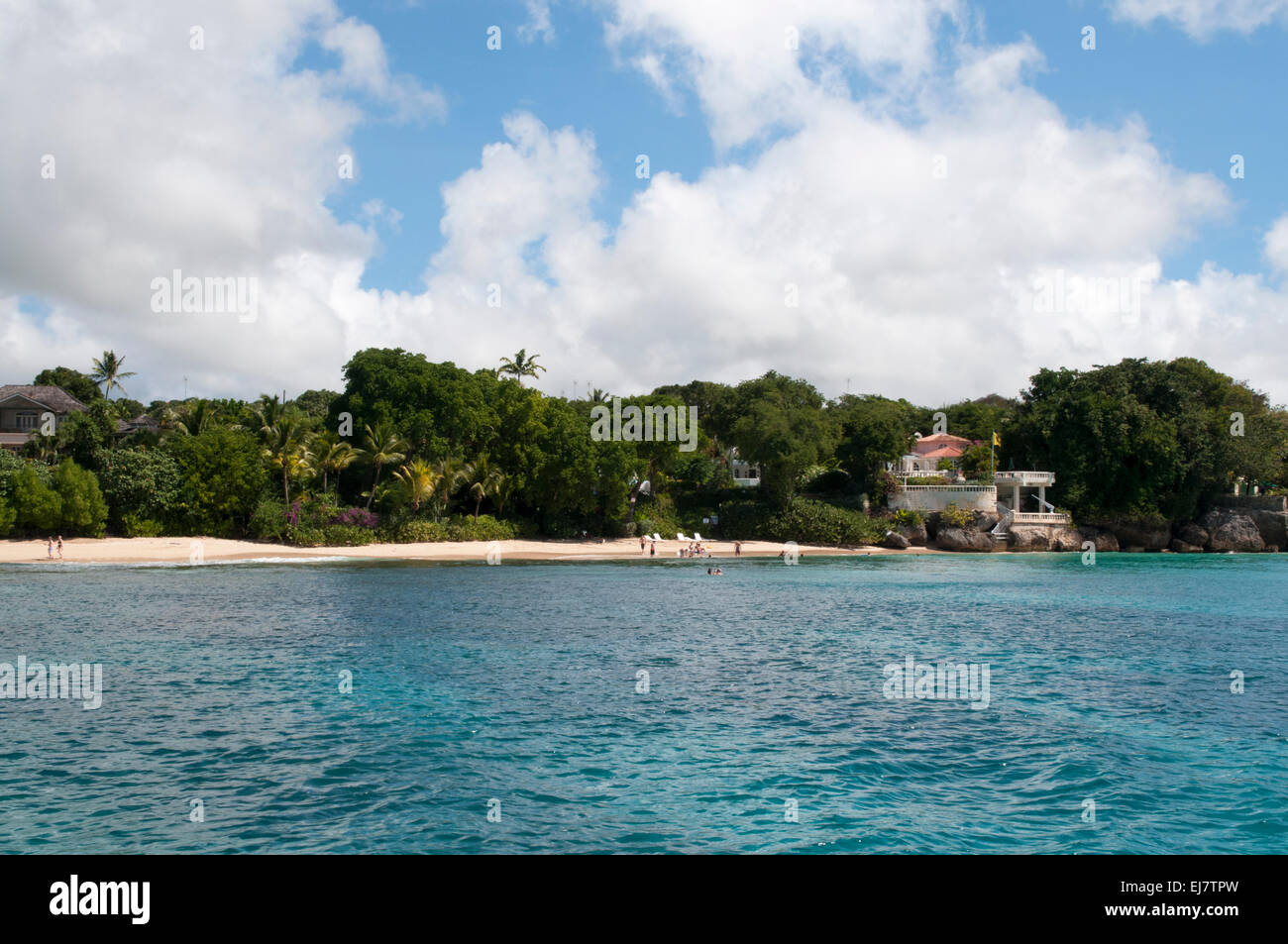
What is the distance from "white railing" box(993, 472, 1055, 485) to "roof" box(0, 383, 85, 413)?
233 feet

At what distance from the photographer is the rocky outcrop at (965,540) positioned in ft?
211

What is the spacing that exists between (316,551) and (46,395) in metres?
36.4

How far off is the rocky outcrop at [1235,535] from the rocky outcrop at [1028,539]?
14.6 metres

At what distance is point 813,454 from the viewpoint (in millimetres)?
63750

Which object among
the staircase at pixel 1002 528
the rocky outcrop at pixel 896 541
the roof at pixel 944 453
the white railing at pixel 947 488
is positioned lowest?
the rocky outcrop at pixel 896 541

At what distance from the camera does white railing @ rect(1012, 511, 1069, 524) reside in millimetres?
65812

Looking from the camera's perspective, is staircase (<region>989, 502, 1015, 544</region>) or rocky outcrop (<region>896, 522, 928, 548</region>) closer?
staircase (<region>989, 502, 1015, 544</region>)

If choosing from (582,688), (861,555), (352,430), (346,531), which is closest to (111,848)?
(582,688)

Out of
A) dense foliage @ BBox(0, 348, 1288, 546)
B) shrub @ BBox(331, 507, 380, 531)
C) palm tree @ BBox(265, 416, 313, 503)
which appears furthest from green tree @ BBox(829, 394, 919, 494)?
palm tree @ BBox(265, 416, 313, 503)

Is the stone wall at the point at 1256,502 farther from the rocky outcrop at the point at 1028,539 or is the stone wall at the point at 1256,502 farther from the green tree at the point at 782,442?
the green tree at the point at 782,442

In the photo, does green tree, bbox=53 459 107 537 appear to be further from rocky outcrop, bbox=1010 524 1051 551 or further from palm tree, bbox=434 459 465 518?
rocky outcrop, bbox=1010 524 1051 551

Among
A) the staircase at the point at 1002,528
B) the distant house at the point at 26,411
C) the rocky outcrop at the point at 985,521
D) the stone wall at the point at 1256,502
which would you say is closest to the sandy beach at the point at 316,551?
the rocky outcrop at the point at 985,521

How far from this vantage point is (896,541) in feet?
216
